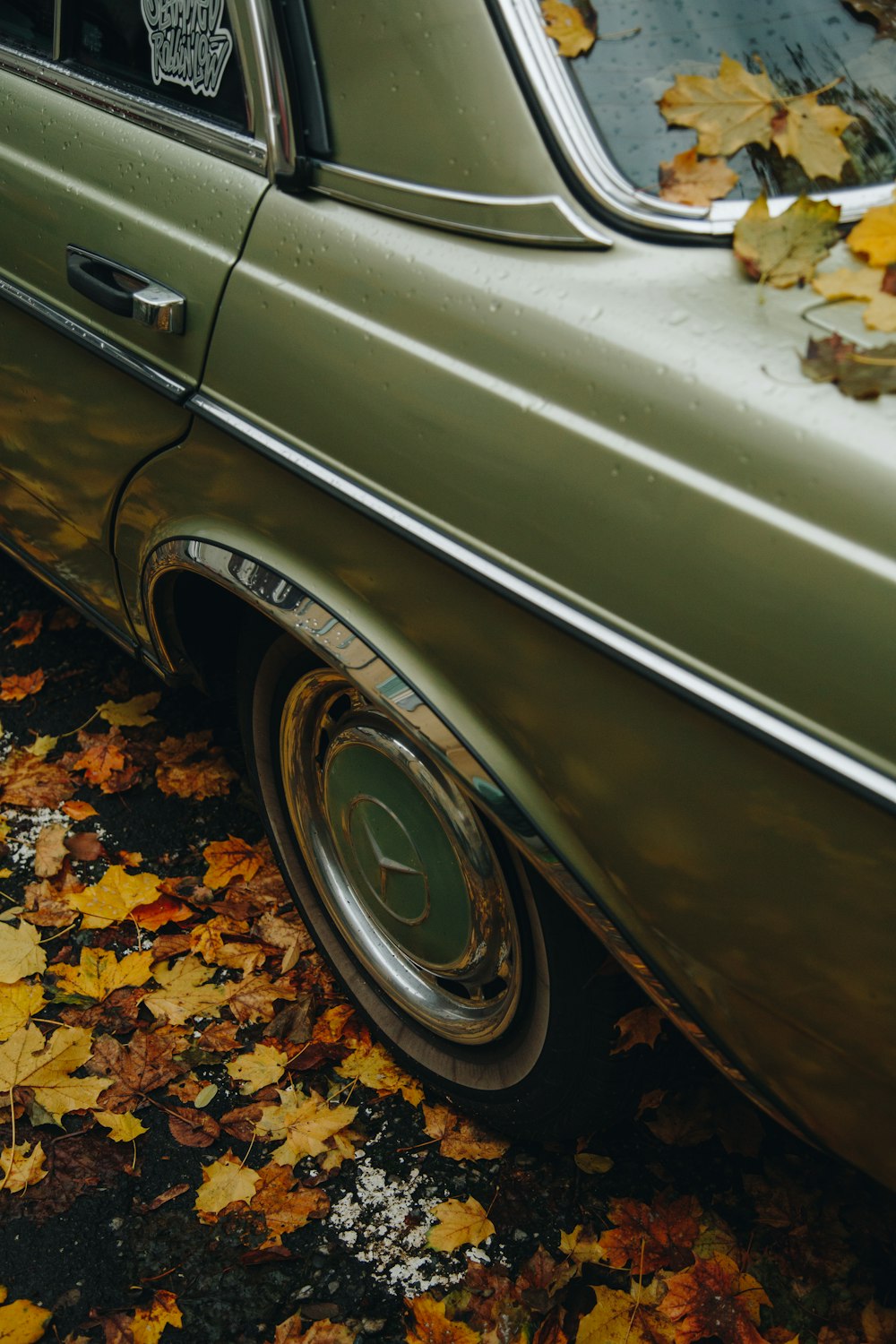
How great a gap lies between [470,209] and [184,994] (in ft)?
5.46

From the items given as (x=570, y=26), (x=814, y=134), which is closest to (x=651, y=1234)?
(x=814, y=134)

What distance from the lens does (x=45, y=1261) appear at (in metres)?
1.86

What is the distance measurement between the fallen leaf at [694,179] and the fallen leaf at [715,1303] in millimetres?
1710

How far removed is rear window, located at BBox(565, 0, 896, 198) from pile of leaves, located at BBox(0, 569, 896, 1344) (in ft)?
4.17

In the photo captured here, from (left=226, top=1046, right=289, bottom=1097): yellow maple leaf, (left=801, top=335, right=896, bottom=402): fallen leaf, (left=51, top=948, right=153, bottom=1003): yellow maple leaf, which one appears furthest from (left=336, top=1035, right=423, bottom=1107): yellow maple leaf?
(left=801, top=335, right=896, bottom=402): fallen leaf

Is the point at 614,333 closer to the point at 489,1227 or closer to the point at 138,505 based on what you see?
the point at 138,505

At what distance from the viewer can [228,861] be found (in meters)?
2.62

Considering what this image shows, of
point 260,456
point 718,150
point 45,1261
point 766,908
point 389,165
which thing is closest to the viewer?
point 766,908

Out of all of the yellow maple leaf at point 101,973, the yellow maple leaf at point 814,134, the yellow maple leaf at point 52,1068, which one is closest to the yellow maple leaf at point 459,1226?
the yellow maple leaf at point 52,1068

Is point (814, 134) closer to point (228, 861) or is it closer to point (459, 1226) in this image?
point (459, 1226)

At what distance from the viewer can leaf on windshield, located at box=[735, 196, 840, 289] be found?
4.22ft

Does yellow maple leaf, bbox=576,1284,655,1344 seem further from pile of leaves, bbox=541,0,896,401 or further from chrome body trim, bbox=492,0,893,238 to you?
chrome body trim, bbox=492,0,893,238

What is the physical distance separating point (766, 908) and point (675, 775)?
0.18 meters

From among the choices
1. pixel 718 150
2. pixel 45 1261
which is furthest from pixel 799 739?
pixel 45 1261
